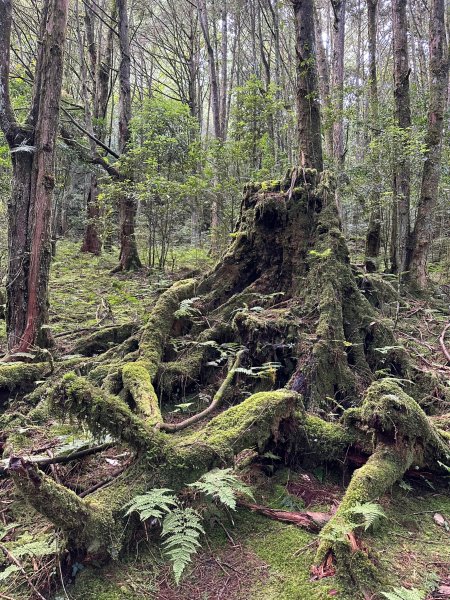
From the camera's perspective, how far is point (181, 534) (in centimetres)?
243

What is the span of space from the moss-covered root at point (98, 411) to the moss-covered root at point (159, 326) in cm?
155

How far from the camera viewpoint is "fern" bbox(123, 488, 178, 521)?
2418 millimetres

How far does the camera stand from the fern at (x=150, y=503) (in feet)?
7.93

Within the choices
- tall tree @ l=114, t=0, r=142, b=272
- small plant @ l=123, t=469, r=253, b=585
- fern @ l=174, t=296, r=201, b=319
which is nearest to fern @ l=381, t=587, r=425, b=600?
small plant @ l=123, t=469, r=253, b=585

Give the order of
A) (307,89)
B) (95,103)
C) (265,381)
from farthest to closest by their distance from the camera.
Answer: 1. (95,103)
2. (307,89)
3. (265,381)

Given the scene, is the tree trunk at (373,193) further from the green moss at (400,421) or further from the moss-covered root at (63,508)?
the moss-covered root at (63,508)

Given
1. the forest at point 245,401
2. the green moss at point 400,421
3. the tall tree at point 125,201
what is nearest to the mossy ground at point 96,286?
Result: the forest at point 245,401

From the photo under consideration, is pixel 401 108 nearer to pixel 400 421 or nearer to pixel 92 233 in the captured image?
pixel 400 421

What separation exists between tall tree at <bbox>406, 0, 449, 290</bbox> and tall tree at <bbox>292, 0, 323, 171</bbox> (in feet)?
10.3

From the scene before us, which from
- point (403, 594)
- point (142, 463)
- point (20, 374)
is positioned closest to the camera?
point (403, 594)

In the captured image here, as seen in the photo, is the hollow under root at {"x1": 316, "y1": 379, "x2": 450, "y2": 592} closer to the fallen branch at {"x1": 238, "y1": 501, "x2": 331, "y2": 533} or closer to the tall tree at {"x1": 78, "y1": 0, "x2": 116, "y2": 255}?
the fallen branch at {"x1": 238, "y1": 501, "x2": 331, "y2": 533}

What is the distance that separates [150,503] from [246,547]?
2.28 ft

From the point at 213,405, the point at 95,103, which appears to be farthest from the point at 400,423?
the point at 95,103

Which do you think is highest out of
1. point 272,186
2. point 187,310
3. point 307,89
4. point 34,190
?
point 307,89
